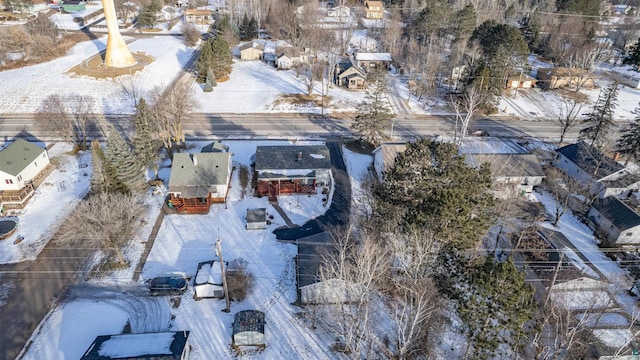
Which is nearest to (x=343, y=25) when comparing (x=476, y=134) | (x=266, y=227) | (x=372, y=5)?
(x=372, y=5)

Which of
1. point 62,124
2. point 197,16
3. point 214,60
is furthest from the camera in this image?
point 197,16

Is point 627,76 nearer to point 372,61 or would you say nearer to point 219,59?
point 372,61

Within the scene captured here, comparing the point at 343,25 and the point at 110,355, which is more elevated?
the point at 343,25

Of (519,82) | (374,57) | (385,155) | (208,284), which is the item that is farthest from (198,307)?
(519,82)

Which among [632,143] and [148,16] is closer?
[632,143]

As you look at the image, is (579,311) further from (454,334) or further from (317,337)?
(317,337)

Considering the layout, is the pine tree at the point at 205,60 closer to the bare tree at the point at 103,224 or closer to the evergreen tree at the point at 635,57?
the bare tree at the point at 103,224
